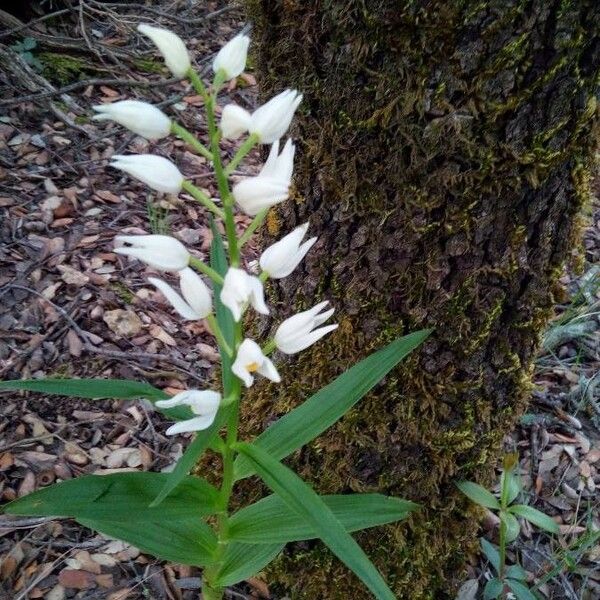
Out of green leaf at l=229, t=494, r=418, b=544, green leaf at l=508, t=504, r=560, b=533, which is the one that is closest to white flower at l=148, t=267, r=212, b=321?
green leaf at l=229, t=494, r=418, b=544

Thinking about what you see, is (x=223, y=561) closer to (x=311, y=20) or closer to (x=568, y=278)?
(x=311, y=20)

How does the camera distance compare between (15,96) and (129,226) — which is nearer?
(129,226)

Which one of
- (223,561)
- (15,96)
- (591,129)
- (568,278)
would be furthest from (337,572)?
(15,96)

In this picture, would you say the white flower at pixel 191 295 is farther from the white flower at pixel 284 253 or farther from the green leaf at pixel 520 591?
the green leaf at pixel 520 591

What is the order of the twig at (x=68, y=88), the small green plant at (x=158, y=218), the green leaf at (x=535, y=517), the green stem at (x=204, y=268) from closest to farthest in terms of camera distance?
the green stem at (x=204, y=268) < the green leaf at (x=535, y=517) < the small green plant at (x=158, y=218) < the twig at (x=68, y=88)

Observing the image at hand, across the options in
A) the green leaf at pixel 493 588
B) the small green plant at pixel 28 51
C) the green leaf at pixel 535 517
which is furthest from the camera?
the small green plant at pixel 28 51

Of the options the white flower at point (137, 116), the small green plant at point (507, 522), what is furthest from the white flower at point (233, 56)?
the small green plant at point (507, 522)

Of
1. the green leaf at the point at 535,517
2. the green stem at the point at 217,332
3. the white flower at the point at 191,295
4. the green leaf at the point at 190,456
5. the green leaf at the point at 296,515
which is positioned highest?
the white flower at the point at 191,295

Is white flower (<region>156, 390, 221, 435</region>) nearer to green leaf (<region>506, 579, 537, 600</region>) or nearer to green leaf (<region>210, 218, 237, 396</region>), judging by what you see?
green leaf (<region>210, 218, 237, 396</region>)
